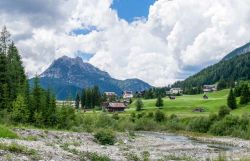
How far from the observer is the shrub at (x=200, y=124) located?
385ft

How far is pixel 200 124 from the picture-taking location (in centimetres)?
11906

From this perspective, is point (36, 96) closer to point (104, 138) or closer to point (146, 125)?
point (104, 138)

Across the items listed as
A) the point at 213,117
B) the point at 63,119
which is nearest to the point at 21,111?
the point at 63,119

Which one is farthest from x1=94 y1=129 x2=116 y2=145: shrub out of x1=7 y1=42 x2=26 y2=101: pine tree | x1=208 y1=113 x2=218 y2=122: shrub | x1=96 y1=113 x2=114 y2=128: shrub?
x1=208 y1=113 x2=218 y2=122: shrub

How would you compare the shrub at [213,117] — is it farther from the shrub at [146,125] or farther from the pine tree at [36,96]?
the pine tree at [36,96]

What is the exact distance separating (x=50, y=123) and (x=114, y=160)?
4930cm

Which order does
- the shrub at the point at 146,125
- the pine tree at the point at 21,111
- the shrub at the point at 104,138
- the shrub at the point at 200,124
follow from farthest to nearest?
1. the shrub at the point at 146,125
2. the shrub at the point at 200,124
3. the pine tree at the point at 21,111
4. the shrub at the point at 104,138

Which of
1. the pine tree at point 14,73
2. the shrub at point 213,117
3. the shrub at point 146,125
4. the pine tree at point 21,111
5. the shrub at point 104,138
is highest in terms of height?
the pine tree at point 14,73

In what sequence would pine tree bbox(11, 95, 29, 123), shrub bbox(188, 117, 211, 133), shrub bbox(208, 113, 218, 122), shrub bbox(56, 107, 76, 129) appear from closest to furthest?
1. pine tree bbox(11, 95, 29, 123)
2. shrub bbox(56, 107, 76, 129)
3. shrub bbox(208, 113, 218, 122)
4. shrub bbox(188, 117, 211, 133)

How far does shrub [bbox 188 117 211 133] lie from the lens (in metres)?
117

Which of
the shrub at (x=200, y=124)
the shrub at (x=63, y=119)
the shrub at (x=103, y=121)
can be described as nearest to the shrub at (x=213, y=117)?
the shrub at (x=200, y=124)

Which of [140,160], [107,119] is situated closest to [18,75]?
[107,119]

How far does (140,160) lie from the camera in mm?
35219

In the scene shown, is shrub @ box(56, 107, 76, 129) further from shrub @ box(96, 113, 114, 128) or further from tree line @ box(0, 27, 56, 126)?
shrub @ box(96, 113, 114, 128)
